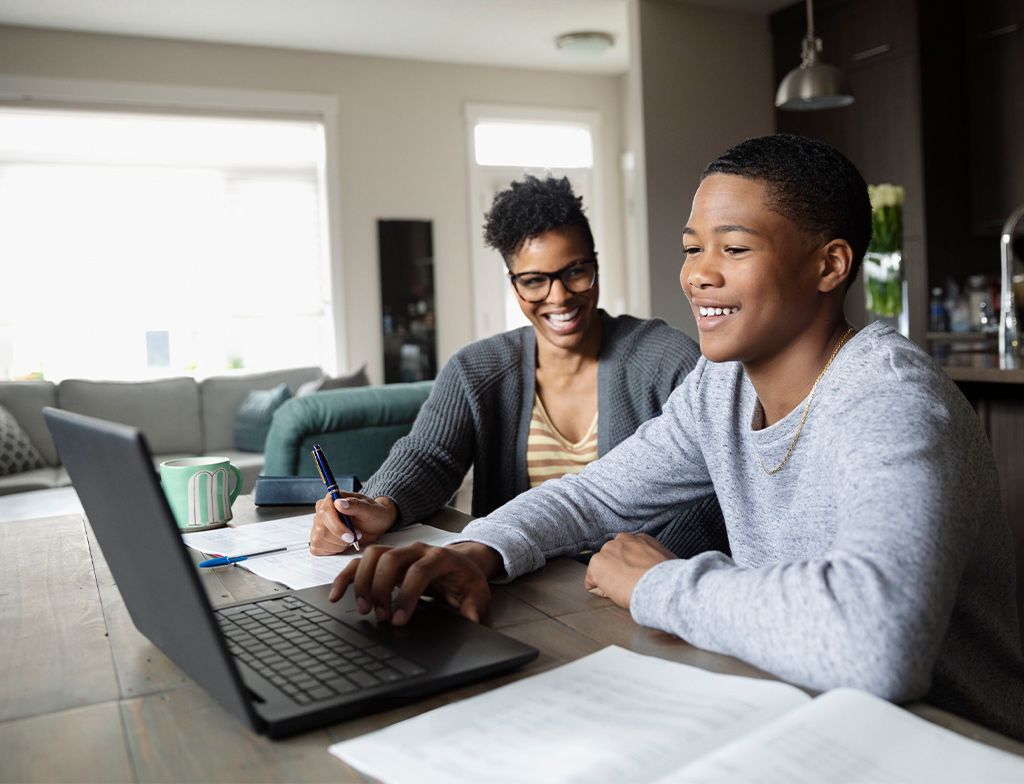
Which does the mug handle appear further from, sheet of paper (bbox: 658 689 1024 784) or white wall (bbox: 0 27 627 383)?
white wall (bbox: 0 27 627 383)

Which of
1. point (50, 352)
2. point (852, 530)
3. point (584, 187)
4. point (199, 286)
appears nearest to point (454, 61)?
point (584, 187)

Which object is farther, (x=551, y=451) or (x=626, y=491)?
(x=551, y=451)

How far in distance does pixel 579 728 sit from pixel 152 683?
0.38m

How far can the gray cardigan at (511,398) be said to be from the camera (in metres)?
1.76

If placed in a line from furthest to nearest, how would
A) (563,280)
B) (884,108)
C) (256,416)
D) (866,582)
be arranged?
(256,416) < (884,108) < (563,280) < (866,582)

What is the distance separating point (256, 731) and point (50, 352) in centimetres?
661

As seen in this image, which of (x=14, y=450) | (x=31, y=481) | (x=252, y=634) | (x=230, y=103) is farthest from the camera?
(x=230, y=103)

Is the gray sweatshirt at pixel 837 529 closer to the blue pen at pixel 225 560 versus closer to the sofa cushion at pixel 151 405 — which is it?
the blue pen at pixel 225 560

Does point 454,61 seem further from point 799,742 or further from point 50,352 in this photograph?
point 799,742

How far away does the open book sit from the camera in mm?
570

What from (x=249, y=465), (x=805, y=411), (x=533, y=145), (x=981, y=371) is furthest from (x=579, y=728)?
(x=533, y=145)

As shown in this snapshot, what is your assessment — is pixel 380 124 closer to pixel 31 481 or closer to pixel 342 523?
pixel 31 481

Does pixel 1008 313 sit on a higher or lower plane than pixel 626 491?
higher

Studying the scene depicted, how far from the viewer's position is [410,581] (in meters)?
0.92
